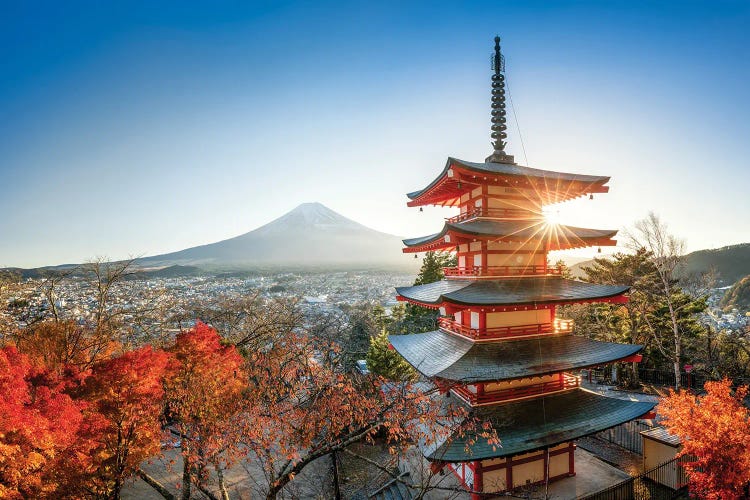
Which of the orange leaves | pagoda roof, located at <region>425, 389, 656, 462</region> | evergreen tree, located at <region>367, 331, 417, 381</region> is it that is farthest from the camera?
evergreen tree, located at <region>367, 331, 417, 381</region>

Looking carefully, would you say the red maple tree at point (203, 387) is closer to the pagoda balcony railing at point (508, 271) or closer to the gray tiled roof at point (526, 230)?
the pagoda balcony railing at point (508, 271)

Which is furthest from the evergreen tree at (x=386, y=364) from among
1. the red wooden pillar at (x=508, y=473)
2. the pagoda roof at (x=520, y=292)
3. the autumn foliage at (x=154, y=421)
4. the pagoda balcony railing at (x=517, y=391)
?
the red wooden pillar at (x=508, y=473)

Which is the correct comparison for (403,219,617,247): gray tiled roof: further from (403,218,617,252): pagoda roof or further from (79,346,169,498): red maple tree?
(79,346,169,498): red maple tree

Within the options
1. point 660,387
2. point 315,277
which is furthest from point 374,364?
point 315,277

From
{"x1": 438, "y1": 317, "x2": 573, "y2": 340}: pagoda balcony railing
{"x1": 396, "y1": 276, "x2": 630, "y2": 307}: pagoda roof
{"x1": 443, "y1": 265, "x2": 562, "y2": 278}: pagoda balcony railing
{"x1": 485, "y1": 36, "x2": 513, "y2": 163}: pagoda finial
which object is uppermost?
{"x1": 485, "y1": 36, "x2": 513, "y2": 163}: pagoda finial

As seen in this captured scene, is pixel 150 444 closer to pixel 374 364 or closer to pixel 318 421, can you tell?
pixel 318 421

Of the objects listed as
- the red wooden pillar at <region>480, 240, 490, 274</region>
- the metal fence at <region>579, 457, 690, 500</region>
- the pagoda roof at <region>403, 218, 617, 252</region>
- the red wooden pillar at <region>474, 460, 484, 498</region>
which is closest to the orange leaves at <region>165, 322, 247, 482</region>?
the red wooden pillar at <region>474, 460, 484, 498</region>

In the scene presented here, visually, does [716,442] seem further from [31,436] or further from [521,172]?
[31,436]

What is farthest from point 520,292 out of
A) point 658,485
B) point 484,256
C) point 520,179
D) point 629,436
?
point 629,436
